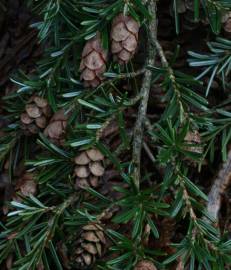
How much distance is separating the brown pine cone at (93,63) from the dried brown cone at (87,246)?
260mm

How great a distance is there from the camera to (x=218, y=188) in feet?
3.65

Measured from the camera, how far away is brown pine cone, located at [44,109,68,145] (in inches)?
41.7

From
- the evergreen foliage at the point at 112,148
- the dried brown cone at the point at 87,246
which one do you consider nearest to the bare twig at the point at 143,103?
the evergreen foliage at the point at 112,148

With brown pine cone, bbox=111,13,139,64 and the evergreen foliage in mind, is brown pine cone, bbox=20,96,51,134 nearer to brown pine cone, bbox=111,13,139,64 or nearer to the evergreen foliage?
the evergreen foliage

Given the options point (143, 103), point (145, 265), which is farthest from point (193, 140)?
point (145, 265)

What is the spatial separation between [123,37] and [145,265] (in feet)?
1.27

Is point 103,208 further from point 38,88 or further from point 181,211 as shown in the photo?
point 38,88

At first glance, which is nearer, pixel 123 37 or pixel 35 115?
pixel 123 37

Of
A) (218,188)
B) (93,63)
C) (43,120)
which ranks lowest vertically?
(218,188)

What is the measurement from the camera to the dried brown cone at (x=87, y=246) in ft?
3.09

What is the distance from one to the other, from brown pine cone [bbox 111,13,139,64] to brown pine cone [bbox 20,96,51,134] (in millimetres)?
195

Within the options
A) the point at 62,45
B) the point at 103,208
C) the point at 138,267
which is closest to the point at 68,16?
the point at 62,45

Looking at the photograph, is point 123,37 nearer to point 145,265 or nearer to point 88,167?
point 88,167

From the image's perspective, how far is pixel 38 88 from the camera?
108cm
